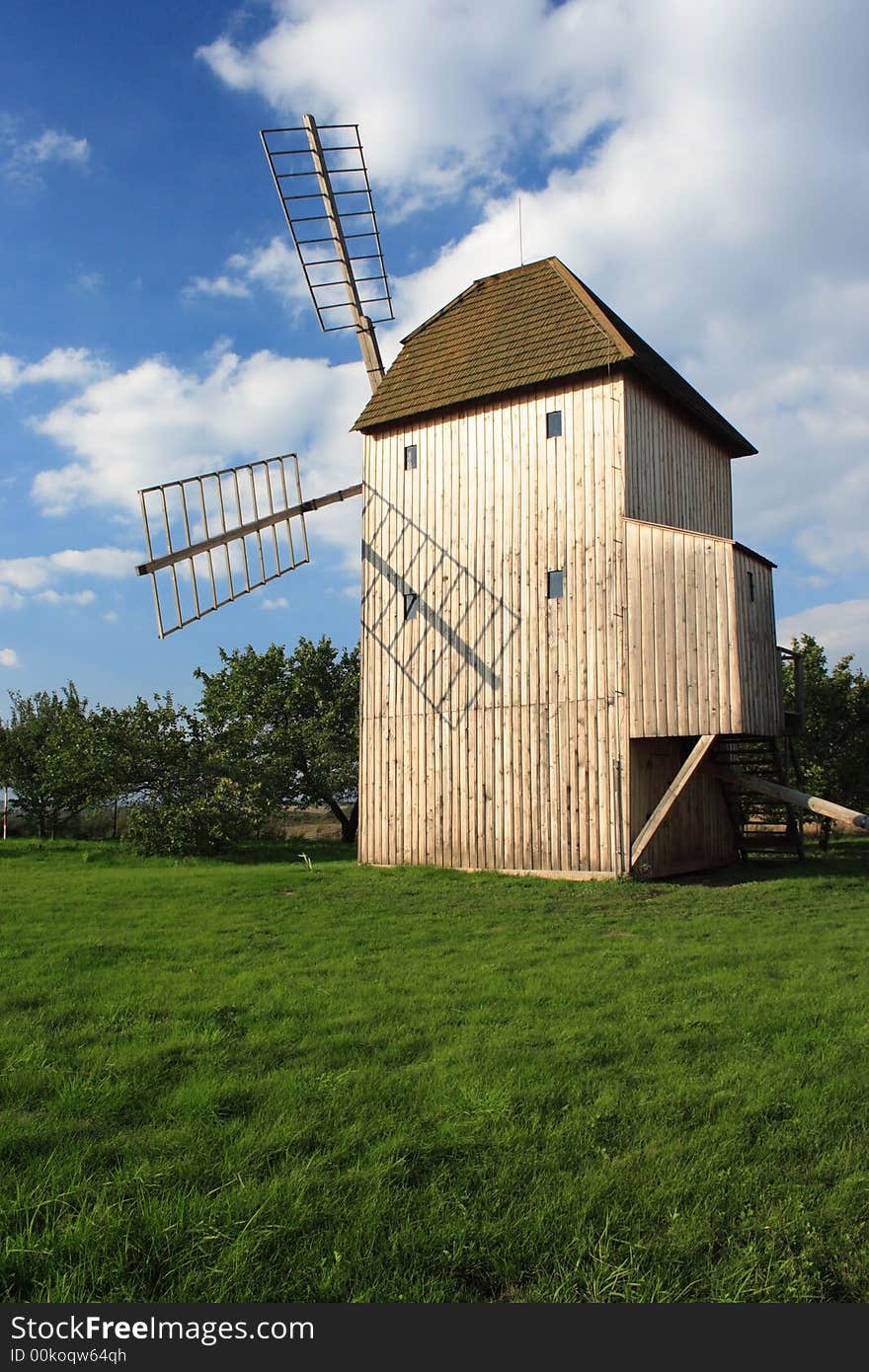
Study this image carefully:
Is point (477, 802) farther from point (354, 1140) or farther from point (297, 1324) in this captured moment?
point (297, 1324)

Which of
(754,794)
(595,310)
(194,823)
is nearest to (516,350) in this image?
(595,310)

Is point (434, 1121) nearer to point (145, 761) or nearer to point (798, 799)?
point (798, 799)

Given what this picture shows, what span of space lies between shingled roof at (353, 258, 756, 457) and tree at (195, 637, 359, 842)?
551 inches

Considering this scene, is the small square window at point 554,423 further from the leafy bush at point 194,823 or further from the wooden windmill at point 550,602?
the leafy bush at point 194,823

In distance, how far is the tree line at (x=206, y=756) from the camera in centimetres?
2223

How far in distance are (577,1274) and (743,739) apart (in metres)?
14.3

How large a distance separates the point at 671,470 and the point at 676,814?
21.5ft

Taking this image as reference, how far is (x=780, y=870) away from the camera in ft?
56.0

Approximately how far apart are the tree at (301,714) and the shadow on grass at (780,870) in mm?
15161

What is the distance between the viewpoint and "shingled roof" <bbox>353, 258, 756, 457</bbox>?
16453 mm

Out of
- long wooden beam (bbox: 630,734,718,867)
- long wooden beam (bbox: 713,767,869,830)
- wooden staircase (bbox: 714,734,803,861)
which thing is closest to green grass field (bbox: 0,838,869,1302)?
long wooden beam (bbox: 713,767,869,830)

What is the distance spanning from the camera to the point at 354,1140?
13.8 ft

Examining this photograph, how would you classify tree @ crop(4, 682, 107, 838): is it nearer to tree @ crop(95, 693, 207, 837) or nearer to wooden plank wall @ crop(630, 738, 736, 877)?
tree @ crop(95, 693, 207, 837)

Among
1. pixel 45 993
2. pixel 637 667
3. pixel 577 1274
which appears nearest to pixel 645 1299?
pixel 577 1274
